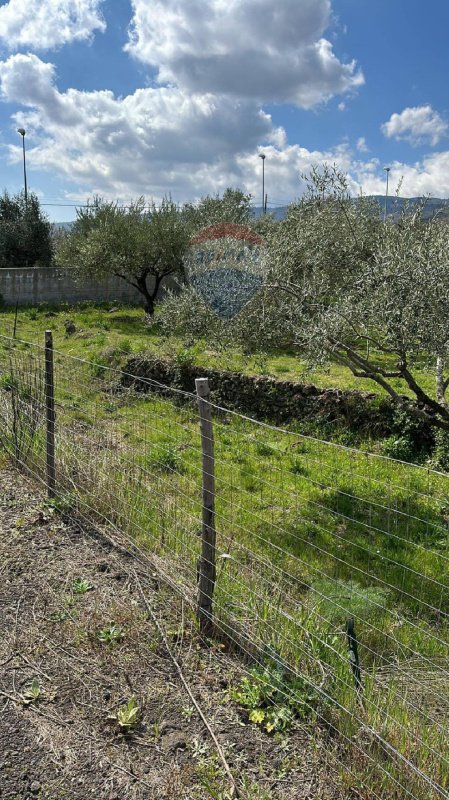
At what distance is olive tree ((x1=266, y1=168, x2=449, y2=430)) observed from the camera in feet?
19.1

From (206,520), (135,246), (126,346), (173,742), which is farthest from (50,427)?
(135,246)

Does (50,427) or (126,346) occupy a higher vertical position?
(126,346)

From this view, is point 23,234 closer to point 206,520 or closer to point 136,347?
point 136,347

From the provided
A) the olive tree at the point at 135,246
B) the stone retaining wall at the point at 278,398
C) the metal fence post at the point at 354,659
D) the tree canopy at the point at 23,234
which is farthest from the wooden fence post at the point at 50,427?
the tree canopy at the point at 23,234

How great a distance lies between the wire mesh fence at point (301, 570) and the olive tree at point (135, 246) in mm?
10845

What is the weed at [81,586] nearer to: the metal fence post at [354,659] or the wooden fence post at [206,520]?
the wooden fence post at [206,520]

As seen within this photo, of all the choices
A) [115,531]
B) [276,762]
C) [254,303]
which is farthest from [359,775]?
[254,303]

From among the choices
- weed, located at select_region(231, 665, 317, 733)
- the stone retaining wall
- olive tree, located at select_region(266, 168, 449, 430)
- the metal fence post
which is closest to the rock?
weed, located at select_region(231, 665, 317, 733)

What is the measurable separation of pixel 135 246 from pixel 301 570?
15.2 metres

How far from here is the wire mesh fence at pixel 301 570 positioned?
8.86 feet

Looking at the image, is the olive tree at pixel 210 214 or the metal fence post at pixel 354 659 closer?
the metal fence post at pixel 354 659

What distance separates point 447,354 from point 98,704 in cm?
453

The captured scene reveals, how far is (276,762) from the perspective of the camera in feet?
8.45

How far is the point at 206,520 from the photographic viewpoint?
3.51m
